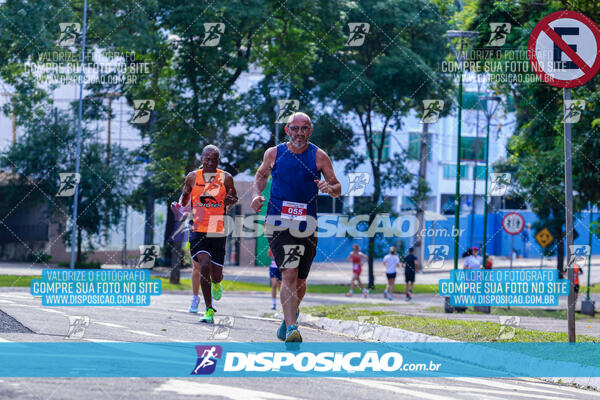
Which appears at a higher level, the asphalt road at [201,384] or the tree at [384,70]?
the tree at [384,70]

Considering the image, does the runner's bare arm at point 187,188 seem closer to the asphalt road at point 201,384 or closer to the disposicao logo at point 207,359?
the asphalt road at point 201,384

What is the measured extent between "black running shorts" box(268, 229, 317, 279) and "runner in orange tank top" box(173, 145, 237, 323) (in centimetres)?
272

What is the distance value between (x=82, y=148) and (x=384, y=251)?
14650mm

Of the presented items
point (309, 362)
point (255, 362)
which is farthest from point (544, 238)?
point (255, 362)

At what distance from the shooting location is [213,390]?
628 cm

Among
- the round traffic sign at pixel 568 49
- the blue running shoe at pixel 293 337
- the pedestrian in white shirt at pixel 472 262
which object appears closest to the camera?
the blue running shoe at pixel 293 337

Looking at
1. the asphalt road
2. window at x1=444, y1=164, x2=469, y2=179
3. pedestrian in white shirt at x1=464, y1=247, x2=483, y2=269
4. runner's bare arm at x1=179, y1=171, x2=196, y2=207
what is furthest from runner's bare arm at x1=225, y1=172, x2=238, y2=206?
window at x1=444, y1=164, x2=469, y2=179

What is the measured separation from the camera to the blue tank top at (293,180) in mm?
8250

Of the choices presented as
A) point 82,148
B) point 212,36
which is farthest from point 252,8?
point 82,148

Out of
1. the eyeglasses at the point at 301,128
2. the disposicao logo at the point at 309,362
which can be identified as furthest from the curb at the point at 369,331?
the eyeglasses at the point at 301,128

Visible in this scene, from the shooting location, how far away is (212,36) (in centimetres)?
3000

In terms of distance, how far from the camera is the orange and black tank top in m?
10.9

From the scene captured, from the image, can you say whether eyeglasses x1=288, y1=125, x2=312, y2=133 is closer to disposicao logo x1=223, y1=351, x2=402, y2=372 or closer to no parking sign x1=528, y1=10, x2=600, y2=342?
disposicao logo x1=223, y1=351, x2=402, y2=372

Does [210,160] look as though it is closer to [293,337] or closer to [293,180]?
[293,180]
